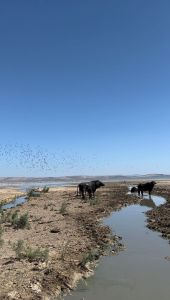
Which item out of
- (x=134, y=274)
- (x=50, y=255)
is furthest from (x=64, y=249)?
(x=134, y=274)

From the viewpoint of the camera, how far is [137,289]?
10.0 m

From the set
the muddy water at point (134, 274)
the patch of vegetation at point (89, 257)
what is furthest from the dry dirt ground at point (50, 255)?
the muddy water at point (134, 274)

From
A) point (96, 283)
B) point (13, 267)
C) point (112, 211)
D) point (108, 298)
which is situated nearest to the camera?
point (108, 298)

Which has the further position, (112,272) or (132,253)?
(132,253)

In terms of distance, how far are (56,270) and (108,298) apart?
2.09 meters

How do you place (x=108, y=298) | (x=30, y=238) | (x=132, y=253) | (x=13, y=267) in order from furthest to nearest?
(x=30, y=238), (x=132, y=253), (x=13, y=267), (x=108, y=298)

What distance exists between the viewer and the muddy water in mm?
9672

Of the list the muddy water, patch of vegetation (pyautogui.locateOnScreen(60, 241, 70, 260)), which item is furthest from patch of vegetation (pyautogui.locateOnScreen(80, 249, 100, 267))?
patch of vegetation (pyautogui.locateOnScreen(60, 241, 70, 260))

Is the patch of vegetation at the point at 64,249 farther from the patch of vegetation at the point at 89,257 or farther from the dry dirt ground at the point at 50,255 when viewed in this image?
the patch of vegetation at the point at 89,257

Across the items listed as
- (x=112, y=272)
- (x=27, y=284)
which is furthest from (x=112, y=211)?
(x=27, y=284)

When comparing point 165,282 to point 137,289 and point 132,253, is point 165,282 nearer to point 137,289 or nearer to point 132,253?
point 137,289

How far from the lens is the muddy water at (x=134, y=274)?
9.67 meters

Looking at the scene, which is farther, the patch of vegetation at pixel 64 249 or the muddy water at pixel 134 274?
the patch of vegetation at pixel 64 249

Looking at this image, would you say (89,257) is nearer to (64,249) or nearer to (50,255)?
(50,255)
